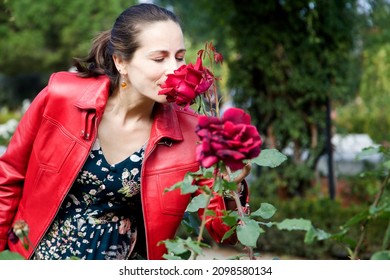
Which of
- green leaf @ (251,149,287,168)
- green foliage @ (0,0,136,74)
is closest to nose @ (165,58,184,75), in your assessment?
green leaf @ (251,149,287,168)

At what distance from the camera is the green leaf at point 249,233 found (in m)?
1.48

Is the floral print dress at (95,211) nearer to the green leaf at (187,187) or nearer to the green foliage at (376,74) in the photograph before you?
the green leaf at (187,187)

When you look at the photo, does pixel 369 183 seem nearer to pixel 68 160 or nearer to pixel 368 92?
pixel 368 92

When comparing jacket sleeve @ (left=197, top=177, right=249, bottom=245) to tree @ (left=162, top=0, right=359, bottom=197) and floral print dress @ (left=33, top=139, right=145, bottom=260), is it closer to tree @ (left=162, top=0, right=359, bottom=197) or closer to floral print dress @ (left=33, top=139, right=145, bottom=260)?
floral print dress @ (left=33, top=139, right=145, bottom=260)

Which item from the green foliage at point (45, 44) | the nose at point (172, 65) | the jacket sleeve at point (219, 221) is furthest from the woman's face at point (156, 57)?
the green foliage at point (45, 44)

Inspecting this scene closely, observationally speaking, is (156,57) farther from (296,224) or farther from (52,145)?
(296,224)

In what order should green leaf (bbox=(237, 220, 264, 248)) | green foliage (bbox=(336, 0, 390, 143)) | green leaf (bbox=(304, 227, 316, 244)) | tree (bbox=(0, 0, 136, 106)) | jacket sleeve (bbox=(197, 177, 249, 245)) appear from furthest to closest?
tree (bbox=(0, 0, 136, 106)), green foliage (bbox=(336, 0, 390, 143)), jacket sleeve (bbox=(197, 177, 249, 245)), green leaf (bbox=(237, 220, 264, 248)), green leaf (bbox=(304, 227, 316, 244))

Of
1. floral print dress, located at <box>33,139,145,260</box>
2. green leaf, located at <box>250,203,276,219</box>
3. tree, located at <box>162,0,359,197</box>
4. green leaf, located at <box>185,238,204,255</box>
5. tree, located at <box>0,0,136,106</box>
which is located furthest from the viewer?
tree, located at <box>0,0,136,106</box>

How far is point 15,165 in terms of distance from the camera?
7.80ft

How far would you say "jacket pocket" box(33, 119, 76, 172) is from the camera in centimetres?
228

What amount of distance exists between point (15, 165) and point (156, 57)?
681 mm

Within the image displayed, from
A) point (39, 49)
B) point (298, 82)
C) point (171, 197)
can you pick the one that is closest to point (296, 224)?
point (171, 197)

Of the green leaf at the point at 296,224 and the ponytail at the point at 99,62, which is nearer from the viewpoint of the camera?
the green leaf at the point at 296,224
